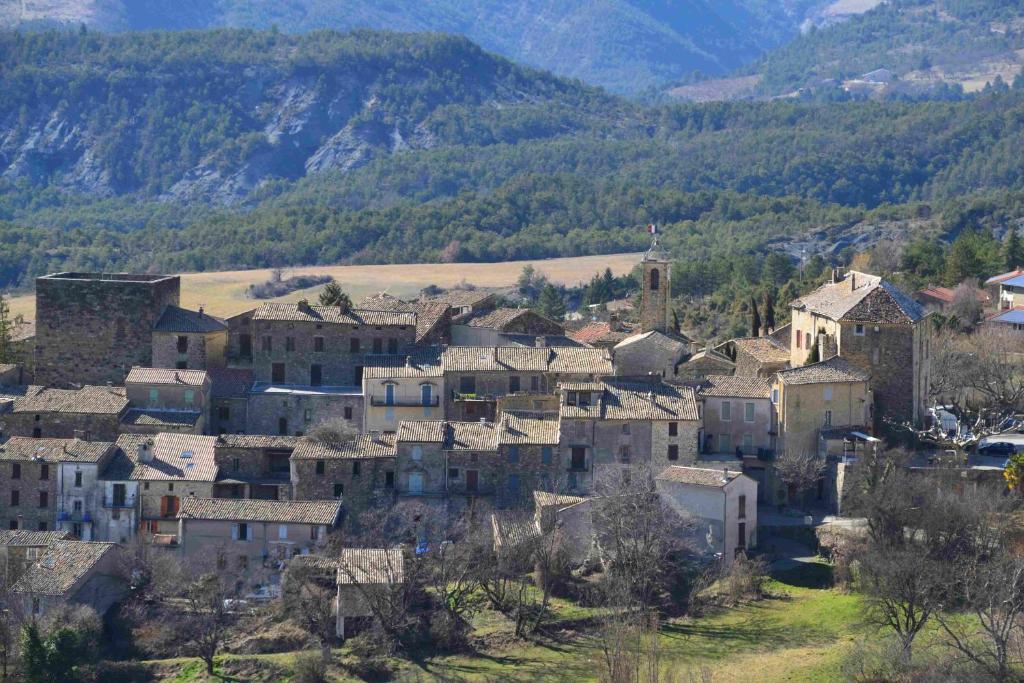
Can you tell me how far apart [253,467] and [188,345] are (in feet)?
25.5

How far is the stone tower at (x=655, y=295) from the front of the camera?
6444 cm

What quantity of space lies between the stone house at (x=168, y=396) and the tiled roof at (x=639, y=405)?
11.5m

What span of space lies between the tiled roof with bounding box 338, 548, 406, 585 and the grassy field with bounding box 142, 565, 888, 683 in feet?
6.43

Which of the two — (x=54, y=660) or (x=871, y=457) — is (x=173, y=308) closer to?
(x=54, y=660)

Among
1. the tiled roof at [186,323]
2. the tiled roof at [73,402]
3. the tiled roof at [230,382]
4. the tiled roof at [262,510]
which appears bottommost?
the tiled roof at [262,510]

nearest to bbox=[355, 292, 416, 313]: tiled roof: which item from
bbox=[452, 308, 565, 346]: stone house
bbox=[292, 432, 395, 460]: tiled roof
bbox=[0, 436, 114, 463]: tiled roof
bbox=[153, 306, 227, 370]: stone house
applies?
bbox=[452, 308, 565, 346]: stone house

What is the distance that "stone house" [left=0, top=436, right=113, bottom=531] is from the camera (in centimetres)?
5538

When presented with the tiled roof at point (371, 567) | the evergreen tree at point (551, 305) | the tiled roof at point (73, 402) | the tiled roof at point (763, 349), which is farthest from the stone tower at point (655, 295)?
the evergreen tree at point (551, 305)

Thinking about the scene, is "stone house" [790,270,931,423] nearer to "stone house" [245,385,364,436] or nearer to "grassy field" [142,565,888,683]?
"grassy field" [142,565,888,683]

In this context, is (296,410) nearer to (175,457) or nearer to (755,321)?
(175,457)

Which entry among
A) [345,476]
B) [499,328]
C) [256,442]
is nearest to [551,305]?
[499,328]

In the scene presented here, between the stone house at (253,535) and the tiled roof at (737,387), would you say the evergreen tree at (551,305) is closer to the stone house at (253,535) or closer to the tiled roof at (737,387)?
the tiled roof at (737,387)

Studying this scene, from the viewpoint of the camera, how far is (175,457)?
184 ft

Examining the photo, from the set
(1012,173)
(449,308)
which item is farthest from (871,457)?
(1012,173)
